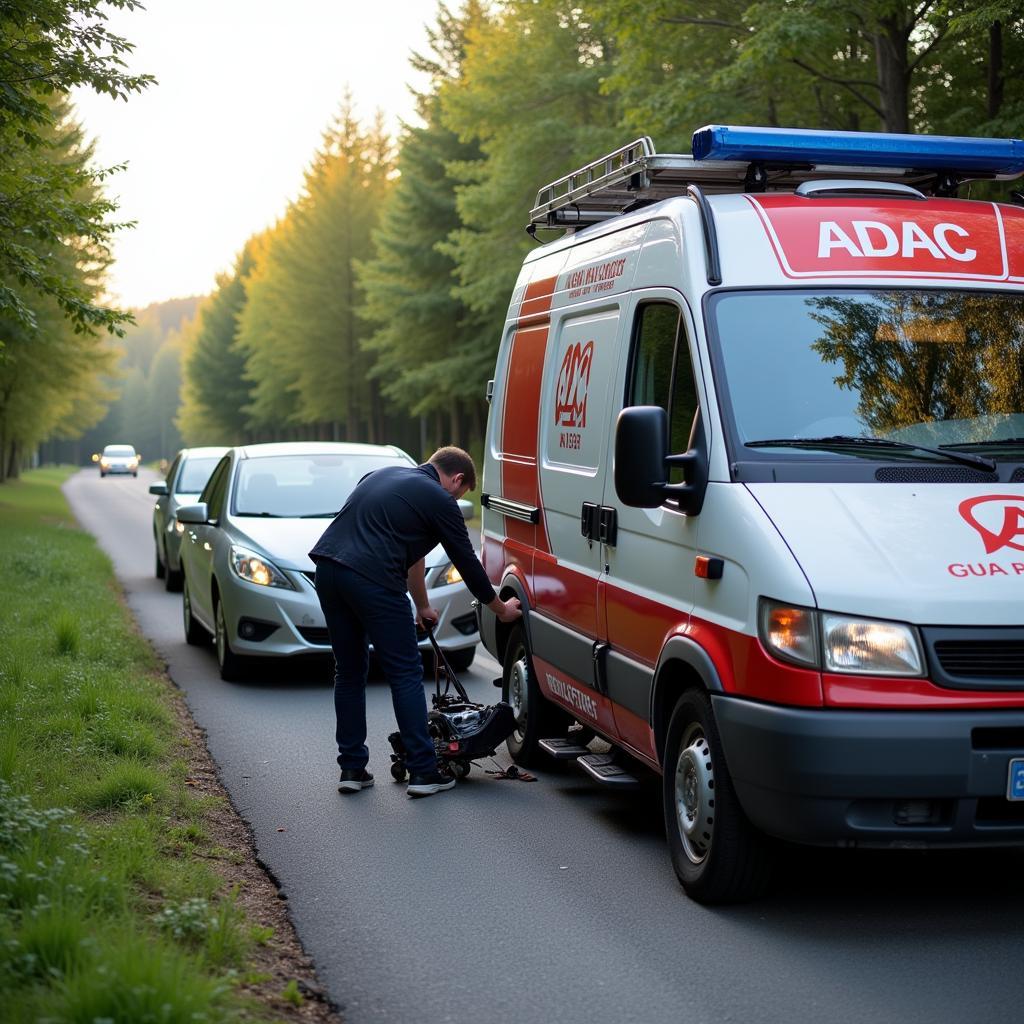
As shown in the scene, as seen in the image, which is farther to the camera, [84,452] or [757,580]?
[84,452]

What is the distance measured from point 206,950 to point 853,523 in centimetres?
249

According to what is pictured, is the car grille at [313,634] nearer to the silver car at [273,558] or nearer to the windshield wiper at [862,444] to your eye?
the silver car at [273,558]

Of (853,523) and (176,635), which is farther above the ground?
(853,523)

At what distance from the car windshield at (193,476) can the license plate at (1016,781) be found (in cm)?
1448

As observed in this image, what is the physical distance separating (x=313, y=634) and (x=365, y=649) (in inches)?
116

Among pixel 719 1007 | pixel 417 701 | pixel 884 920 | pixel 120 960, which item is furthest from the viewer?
pixel 417 701

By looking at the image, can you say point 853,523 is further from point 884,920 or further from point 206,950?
point 206,950

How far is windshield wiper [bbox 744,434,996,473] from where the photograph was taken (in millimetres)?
5496

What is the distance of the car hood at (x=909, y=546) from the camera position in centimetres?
488

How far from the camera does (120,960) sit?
397 cm

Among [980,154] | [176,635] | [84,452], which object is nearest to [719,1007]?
[980,154]

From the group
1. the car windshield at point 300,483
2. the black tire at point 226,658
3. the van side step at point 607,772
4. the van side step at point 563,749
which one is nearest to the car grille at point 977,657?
the van side step at point 607,772

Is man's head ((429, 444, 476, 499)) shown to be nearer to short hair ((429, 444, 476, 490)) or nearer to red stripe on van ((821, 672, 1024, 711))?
short hair ((429, 444, 476, 490))

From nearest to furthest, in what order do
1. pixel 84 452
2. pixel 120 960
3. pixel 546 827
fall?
pixel 120 960, pixel 546 827, pixel 84 452
